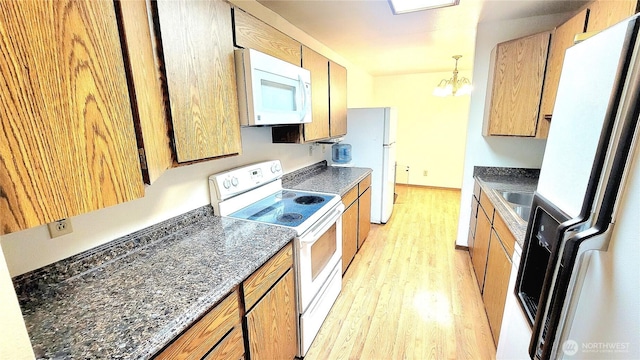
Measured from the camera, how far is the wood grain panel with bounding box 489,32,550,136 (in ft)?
6.56

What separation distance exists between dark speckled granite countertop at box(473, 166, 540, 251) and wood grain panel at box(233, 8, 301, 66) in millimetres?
1656

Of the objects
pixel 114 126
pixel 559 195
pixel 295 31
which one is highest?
pixel 295 31

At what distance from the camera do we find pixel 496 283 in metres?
1.68

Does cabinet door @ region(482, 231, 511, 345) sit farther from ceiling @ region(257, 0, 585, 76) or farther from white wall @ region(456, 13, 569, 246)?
ceiling @ region(257, 0, 585, 76)

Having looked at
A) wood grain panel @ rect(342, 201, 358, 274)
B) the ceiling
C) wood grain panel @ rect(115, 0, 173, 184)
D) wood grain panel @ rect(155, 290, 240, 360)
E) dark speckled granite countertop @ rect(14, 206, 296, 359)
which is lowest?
wood grain panel @ rect(342, 201, 358, 274)

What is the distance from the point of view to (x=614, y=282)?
1.99ft

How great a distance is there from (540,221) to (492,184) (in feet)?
5.20

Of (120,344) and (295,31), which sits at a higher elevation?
(295,31)

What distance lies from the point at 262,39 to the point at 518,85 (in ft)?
6.55

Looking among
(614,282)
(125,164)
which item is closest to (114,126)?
(125,164)

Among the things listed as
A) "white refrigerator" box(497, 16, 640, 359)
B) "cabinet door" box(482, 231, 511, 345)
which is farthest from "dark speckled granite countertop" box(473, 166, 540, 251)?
"white refrigerator" box(497, 16, 640, 359)

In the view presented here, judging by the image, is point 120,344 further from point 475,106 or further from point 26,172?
point 475,106

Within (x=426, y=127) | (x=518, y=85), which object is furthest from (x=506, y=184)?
(x=426, y=127)

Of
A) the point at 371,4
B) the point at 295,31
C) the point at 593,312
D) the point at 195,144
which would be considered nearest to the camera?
the point at 593,312
